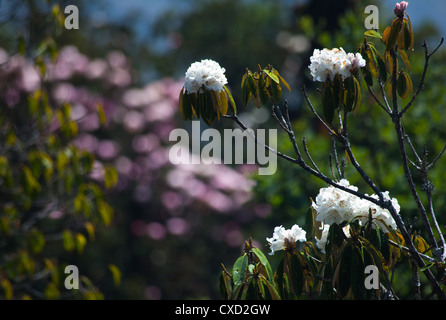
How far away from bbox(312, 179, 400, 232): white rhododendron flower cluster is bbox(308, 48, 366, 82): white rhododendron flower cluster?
0.37 meters

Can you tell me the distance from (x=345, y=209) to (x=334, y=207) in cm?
4

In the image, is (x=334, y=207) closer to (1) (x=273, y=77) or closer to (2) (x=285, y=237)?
(2) (x=285, y=237)

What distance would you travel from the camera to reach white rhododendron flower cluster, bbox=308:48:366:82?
1629mm

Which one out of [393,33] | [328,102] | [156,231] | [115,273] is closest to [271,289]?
[328,102]

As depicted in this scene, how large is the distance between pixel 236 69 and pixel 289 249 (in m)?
11.4

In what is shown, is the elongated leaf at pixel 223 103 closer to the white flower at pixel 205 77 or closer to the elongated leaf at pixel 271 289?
the white flower at pixel 205 77

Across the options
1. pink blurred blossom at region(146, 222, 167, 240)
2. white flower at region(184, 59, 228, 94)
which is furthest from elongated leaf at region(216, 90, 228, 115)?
pink blurred blossom at region(146, 222, 167, 240)

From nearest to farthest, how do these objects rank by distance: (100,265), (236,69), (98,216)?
(98,216), (100,265), (236,69)

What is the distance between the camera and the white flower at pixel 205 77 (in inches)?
66.2

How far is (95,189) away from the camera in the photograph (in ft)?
9.83
